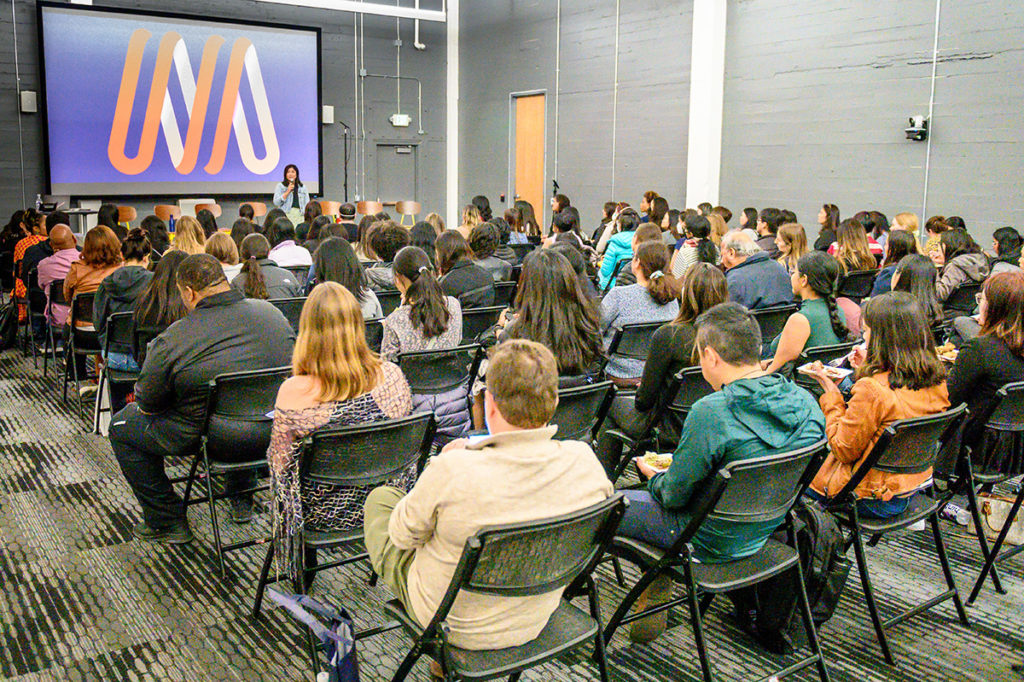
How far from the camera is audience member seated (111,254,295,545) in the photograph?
3.38m

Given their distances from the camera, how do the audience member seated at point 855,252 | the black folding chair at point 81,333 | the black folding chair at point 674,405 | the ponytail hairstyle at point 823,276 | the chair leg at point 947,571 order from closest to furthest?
the chair leg at point 947,571 < the black folding chair at point 674,405 < the ponytail hairstyle at point 823,276 < the black folding chair at point 81,333 < the audience member seated at point 855,252

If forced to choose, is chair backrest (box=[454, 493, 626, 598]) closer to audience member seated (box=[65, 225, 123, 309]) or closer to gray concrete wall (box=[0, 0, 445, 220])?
audience member seated (box=[65, 225, 123, 309])

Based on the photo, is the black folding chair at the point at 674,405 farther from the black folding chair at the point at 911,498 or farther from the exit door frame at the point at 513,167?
the exit door frame at the point at 513,167

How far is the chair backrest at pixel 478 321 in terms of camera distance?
15.8 ft

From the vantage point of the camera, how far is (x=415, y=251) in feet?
13.9

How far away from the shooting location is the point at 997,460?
3.40m

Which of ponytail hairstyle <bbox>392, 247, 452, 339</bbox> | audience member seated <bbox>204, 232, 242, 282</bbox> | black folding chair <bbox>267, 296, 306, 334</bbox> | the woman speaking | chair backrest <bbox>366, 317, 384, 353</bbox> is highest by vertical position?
the woman speaking

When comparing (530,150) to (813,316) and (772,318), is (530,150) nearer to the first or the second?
(772,318)

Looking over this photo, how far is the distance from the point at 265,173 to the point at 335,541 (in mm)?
12033

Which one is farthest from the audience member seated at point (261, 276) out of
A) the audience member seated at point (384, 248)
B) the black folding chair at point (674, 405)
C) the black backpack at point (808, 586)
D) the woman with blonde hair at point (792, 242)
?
the woman with blonde hair at point (792, 242)

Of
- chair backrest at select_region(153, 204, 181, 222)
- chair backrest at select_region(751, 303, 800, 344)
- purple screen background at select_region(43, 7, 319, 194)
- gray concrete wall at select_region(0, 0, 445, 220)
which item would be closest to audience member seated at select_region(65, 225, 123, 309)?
chair backrest at select_region(751, 303, 800, 344)

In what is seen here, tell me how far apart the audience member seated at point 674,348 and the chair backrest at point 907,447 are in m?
0.92

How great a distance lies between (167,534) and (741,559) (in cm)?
243

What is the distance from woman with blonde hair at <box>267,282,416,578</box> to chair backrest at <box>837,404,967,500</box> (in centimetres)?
163
